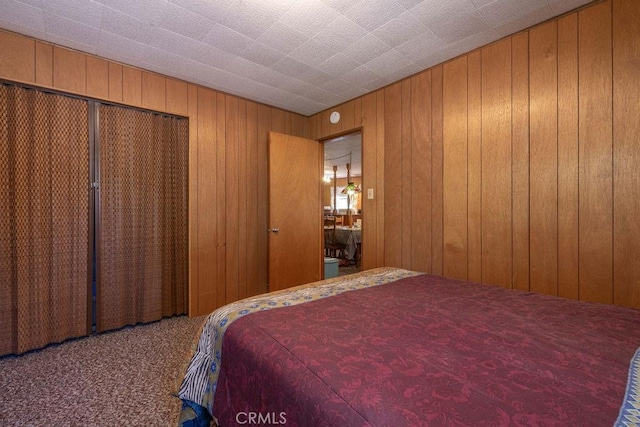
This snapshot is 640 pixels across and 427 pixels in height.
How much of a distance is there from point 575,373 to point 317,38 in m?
2.39

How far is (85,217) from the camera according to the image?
245 centimetres

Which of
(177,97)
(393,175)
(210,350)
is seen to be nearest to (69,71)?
(177,97)

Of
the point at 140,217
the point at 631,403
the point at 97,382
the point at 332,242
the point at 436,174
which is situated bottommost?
the point at 97,382

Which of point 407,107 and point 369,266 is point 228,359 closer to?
point 369,266

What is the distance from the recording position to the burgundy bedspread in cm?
70

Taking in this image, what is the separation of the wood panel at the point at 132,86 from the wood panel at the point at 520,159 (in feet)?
10.4

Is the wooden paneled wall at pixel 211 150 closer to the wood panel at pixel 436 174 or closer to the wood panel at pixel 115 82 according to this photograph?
the wood panel at pixel 115 82

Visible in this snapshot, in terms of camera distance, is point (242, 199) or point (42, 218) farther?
point (242, 199)

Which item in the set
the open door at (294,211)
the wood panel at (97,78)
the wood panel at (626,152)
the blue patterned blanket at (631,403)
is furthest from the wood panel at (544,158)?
the wood panel at (97,78)

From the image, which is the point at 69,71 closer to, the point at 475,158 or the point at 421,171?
the point at 421,171

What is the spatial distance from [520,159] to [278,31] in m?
2.00

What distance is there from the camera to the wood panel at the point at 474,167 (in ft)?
7.59

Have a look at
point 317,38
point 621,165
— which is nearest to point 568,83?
point 621,165

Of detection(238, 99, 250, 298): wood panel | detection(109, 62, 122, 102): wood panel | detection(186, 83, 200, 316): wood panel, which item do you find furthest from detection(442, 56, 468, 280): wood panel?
detection(109, 62, 122, 102): wood panel
